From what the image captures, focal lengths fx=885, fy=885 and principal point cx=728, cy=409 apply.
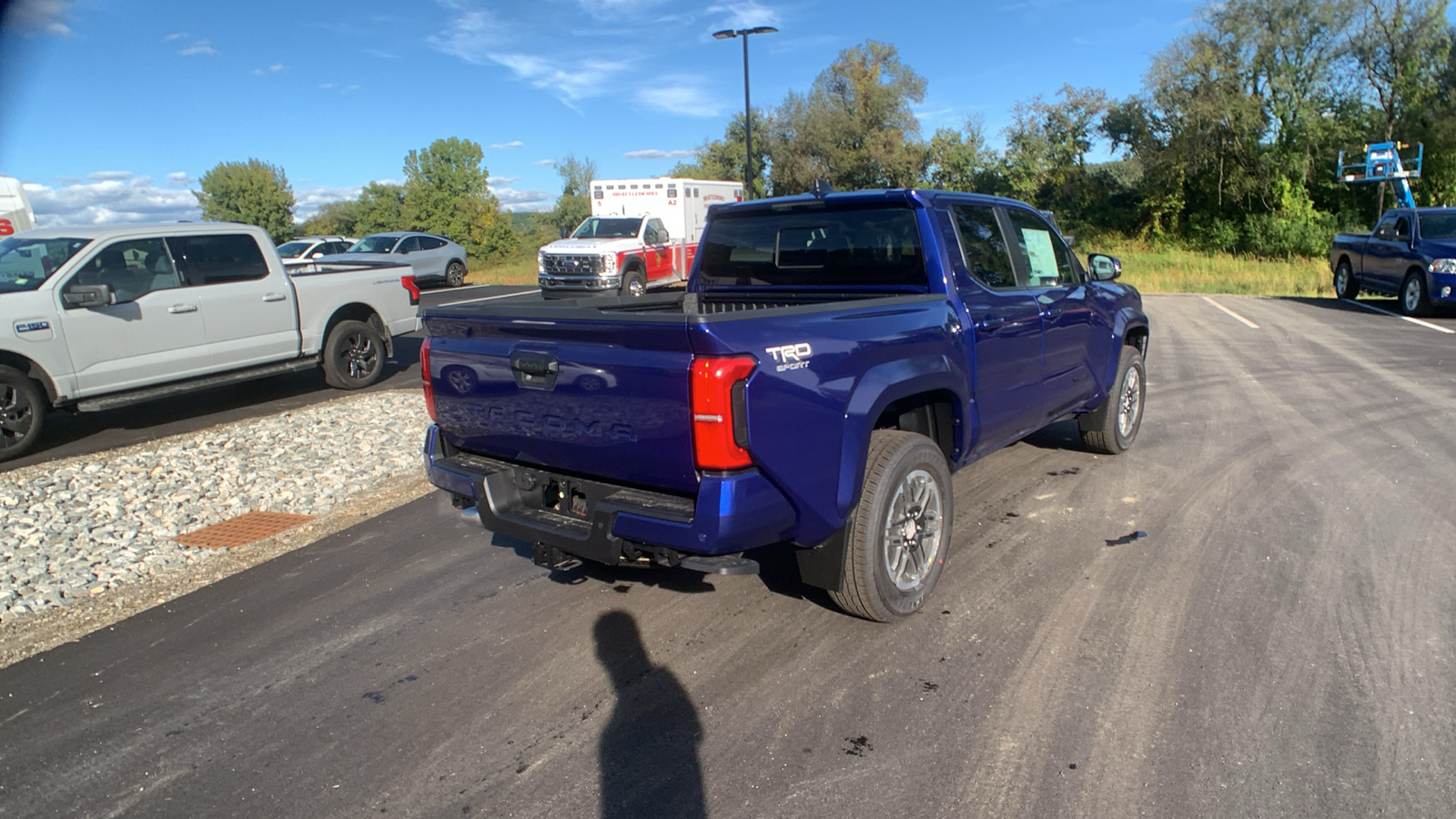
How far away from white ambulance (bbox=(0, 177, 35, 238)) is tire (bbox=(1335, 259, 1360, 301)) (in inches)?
1018

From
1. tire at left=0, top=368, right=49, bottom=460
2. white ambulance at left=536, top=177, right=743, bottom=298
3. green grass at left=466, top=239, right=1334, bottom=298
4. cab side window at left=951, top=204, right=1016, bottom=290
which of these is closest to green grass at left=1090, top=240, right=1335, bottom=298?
green grass at left=466, top=239, right=1334, bottom=298

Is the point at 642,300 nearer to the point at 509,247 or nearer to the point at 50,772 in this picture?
the point at 50,772

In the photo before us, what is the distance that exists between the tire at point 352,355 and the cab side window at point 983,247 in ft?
25.2

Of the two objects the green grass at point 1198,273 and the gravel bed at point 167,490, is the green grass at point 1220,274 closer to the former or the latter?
the green grass at point 1198,273

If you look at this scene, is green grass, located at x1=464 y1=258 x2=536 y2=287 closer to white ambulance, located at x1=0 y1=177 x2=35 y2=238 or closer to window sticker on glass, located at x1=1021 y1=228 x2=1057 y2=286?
white ambulance, located at x1=0 y1=177 x2=35 y2=238

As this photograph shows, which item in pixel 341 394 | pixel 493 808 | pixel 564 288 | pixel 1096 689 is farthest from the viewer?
pixel 564 288

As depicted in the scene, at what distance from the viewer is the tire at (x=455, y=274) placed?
88.6ft

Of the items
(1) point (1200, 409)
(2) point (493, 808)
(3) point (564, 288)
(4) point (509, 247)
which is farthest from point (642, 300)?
(4) point (509, 247)

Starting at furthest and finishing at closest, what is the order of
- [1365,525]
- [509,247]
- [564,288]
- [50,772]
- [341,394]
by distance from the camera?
[509,247] → [564,288] → [341,394] → [1365,525] → [50,772]

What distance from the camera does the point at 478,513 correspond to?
3773mm

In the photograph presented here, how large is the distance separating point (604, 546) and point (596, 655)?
25.2 inches

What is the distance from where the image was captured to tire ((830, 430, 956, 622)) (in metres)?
3.61

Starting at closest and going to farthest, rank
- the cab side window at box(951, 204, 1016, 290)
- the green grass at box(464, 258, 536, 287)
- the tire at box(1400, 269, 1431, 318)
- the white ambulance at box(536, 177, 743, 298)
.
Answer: the cab side window at box(951, 204, 1016, 290), the tire at box(1400, 269, 1431, 318), the white ambulance at box(536, 177, 743, 298), the green grass at box(464, 258, 536, 287)

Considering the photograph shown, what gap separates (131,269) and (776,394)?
7.74m
